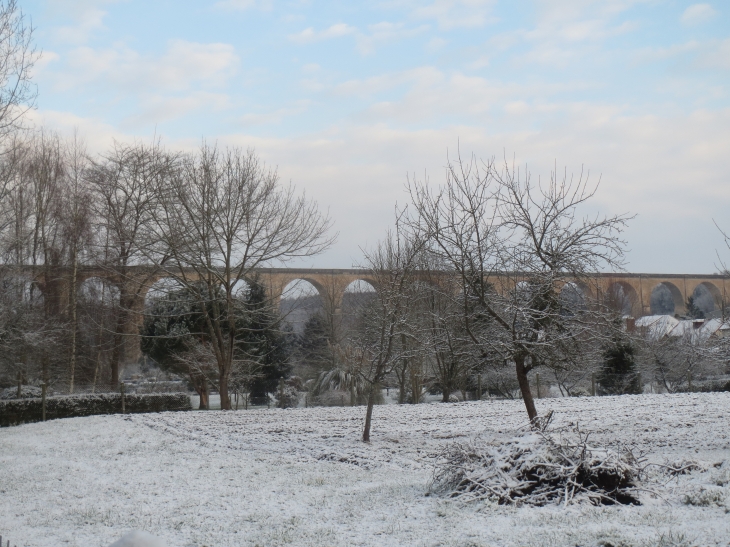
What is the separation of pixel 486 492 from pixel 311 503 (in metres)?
1.61

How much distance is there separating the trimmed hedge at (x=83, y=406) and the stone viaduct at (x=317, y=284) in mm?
1743

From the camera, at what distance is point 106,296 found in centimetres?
2445

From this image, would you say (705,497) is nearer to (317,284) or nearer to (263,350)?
(263,350)

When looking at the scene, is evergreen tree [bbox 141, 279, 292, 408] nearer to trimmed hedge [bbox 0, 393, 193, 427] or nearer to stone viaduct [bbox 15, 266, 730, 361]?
stone viaduct [bbox 15, 266, 730, 361]

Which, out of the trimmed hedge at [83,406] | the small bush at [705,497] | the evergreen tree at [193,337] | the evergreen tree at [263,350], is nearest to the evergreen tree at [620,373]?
the evergreen tree at [263,350]

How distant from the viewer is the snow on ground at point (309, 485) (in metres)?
4.72

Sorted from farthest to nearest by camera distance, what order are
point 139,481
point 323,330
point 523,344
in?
point 323,330
point 523,344
point 139,481

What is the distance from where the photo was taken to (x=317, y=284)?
3631 centimetres

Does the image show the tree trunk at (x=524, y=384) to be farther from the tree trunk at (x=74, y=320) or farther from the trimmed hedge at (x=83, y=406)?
the tree trunk at (x=74, y=320)

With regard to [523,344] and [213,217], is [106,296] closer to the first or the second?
[213,217]

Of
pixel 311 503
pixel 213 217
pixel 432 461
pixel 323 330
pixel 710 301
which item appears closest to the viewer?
pixel 311 503

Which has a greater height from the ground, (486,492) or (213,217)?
(213,217)

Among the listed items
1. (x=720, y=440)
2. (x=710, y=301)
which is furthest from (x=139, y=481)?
(x=710, y=301)

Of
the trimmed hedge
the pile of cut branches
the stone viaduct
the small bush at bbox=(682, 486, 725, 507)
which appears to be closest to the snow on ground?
the small bush at bbox=(682, 486, 725, 507)
